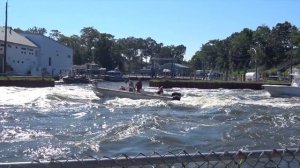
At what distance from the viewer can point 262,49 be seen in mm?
116562

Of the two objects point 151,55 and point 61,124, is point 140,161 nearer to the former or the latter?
point 61,124

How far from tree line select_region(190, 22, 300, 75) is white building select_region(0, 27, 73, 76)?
1473 inches

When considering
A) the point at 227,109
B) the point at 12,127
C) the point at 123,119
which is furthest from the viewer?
the point at 227,109

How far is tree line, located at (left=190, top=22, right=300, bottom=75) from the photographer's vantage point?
358 feet

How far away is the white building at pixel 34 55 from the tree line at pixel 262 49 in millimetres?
37420

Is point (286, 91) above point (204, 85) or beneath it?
beneath

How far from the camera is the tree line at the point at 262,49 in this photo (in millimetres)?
109088

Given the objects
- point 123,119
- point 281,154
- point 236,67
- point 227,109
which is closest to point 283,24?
point 236,67

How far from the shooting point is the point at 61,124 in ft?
64.3

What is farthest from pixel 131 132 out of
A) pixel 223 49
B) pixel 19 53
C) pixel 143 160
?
pixel 223 49

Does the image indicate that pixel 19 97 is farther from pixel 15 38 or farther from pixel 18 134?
pixel 15 38

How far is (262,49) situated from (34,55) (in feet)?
182

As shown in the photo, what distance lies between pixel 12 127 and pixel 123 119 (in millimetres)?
5471

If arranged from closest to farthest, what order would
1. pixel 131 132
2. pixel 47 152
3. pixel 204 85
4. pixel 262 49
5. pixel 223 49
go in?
pixel 47 152
pixel 131 132
pixel 204 85
pixel 262 49
pixel 223 49
